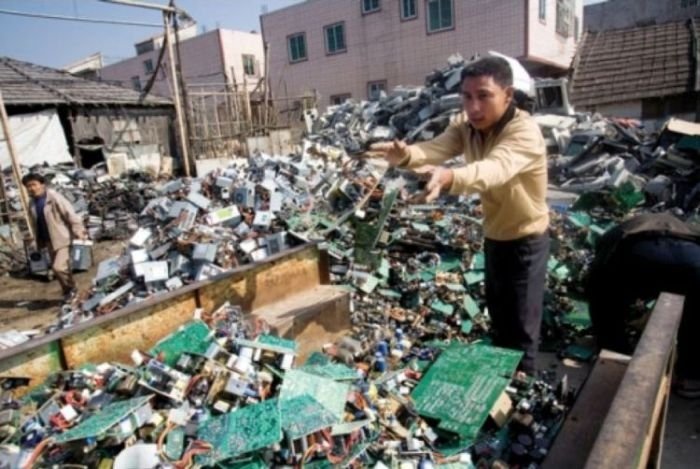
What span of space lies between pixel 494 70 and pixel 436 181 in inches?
28.8

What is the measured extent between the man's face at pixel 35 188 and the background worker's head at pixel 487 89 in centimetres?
536

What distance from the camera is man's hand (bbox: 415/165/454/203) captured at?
179 cm

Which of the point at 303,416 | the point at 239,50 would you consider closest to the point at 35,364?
the point at 303,416

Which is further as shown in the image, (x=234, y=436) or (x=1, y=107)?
(x=1, y=107)

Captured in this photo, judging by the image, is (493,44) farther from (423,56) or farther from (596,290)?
(596,290)

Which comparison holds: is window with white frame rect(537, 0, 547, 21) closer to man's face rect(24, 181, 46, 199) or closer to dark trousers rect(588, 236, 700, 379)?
dark trousers rect(588, 236, 700, 379)

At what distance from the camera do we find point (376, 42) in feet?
63.2

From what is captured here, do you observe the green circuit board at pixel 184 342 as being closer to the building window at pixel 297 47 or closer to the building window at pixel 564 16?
the building window at pixel 297 47

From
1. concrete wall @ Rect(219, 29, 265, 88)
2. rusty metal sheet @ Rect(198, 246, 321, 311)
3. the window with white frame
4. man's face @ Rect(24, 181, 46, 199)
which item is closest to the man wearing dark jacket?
rusty metal sheet @ Rect(198, 246, 321, 311)

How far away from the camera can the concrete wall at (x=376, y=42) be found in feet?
54.0

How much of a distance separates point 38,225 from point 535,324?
18.8 feet

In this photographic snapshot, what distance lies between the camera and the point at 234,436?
1.96m

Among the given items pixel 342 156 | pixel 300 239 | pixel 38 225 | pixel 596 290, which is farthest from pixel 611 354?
pixel 342 156

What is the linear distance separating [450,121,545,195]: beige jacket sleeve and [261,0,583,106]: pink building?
52.8 ft
